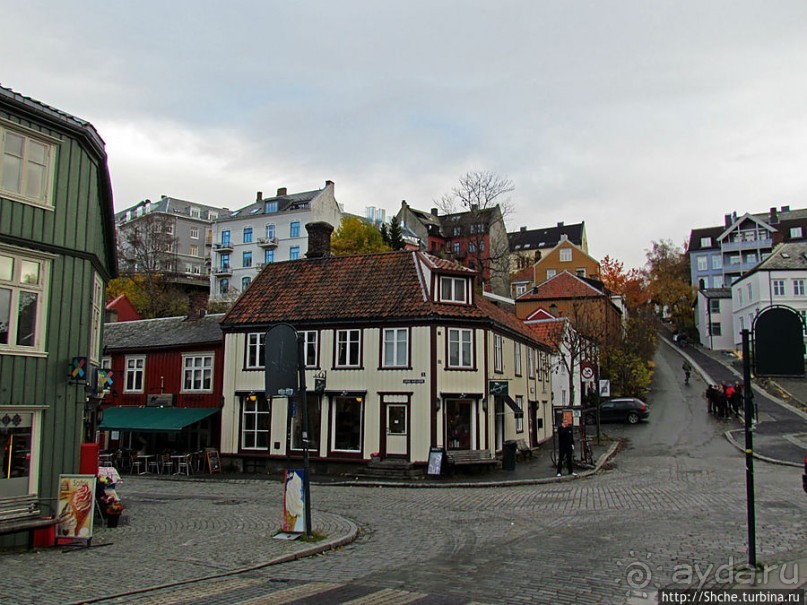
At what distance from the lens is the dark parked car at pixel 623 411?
39.9m

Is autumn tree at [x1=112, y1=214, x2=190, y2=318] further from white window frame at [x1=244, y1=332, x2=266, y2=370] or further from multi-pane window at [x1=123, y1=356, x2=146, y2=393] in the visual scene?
white window frame at [x1=244, y1=332, x2=266, y2=370]

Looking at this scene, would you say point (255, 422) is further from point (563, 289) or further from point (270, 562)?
point (563, 289)

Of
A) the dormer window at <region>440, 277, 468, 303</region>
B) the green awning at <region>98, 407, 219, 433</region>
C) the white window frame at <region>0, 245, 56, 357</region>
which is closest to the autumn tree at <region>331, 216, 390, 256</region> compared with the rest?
the green awning at <region>98, 407, 219, 433</region>

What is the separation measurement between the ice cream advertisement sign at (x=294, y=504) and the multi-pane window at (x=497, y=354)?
1598cm

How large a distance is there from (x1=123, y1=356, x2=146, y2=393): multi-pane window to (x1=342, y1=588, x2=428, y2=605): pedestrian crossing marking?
28.4 metres

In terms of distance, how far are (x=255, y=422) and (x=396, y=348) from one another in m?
7.03

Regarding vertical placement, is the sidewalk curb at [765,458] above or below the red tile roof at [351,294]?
below

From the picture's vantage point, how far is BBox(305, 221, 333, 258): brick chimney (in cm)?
3312

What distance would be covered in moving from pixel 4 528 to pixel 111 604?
14.6 feet

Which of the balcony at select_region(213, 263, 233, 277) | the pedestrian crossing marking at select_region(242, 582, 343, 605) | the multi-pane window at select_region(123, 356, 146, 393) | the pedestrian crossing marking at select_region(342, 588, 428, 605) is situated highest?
the balcony at select_region(213, 263, 233, 277)

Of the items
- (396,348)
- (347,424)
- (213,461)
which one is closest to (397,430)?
A: (347,424)

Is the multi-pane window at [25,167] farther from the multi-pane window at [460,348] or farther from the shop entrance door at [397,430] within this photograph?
the multi-pane window at [460,348]

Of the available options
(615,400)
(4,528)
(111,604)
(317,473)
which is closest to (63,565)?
(4,528)

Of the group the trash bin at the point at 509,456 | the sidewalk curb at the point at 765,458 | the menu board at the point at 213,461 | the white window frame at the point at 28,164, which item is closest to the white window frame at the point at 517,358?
the trash bin at the point at 509,456
